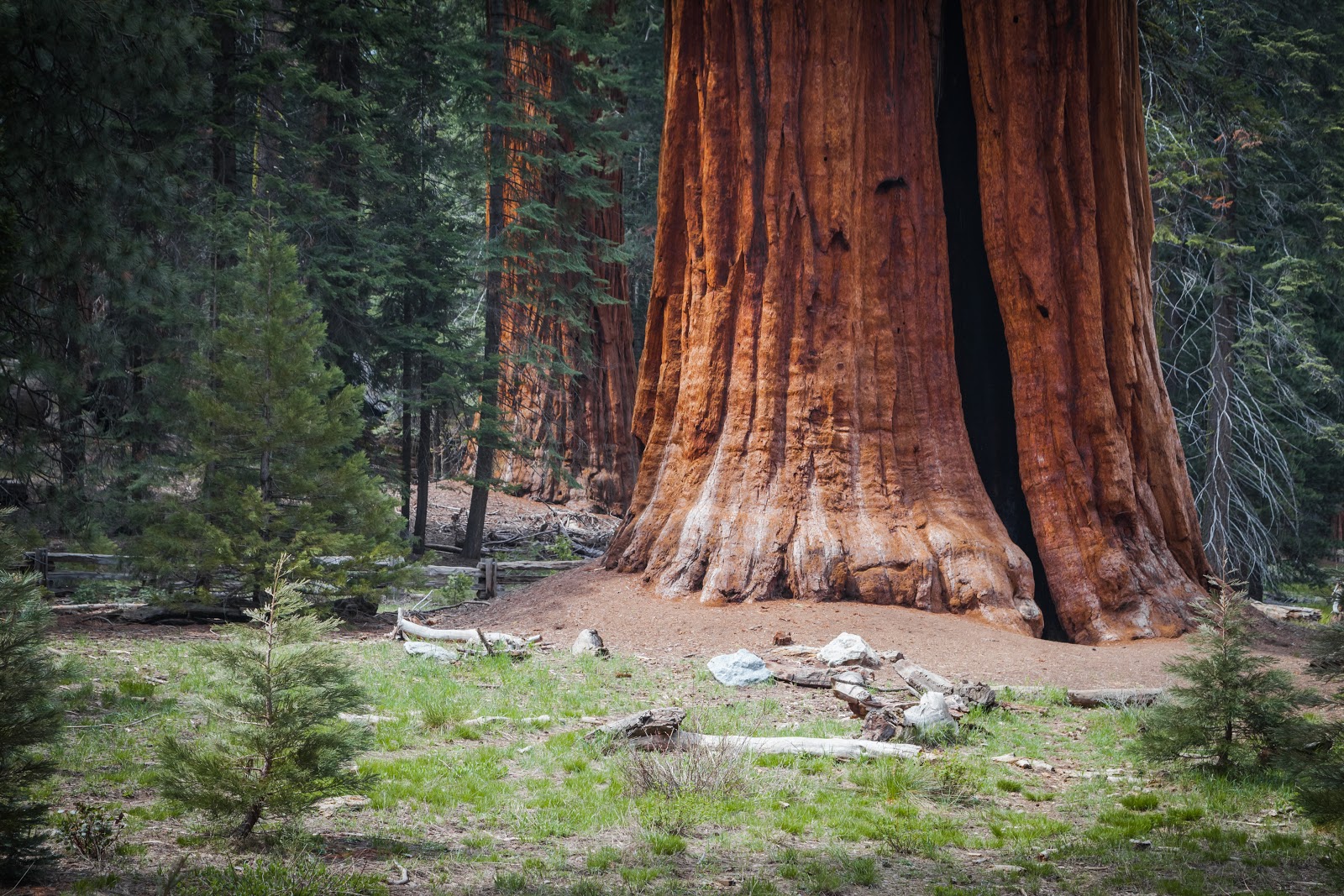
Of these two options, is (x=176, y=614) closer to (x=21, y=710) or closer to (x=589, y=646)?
(x=589, y=646)

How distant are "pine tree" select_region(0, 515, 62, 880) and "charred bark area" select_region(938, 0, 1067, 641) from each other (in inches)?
424

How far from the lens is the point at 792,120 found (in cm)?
1150

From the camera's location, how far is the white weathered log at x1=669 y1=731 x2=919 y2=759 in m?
6.32

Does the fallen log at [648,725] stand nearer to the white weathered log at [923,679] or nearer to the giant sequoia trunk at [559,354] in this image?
the white weathered log at [923,679]

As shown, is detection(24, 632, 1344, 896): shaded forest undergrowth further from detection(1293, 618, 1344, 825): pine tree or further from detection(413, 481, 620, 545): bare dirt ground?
detection(413, 481, 620, 545): bare dirt ground

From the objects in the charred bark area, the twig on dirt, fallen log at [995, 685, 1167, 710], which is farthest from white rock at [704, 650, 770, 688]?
the charred bark area

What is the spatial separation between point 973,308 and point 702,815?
9505 millimetres

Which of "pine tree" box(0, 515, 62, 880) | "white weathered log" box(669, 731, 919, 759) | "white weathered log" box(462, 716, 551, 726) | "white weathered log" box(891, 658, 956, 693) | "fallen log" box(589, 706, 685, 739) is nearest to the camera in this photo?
"pine tree" box(0, 515, 62, 880)

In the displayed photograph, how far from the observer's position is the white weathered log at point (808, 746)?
20.7 ft

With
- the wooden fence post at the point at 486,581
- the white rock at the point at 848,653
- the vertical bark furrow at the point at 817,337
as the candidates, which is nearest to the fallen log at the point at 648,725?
the white rock at the point at 848,653

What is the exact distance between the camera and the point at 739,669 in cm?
839

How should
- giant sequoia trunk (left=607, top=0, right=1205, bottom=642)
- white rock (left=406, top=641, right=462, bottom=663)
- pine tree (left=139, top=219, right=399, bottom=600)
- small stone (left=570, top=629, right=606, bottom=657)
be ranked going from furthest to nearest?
giant sequoia trunk (left=607, top=0, right=1205, bottom=642) < pine tree (left=139, top=219, right=399, bottom=600) < small stone (left=570, top=629, right=606, bottom=657) < white rock (left=406, top=641, right=462, bottom=663)

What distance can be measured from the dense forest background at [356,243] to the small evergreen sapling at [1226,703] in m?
7.02

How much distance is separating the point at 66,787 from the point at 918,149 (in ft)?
34.6
